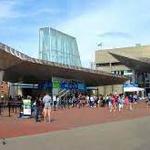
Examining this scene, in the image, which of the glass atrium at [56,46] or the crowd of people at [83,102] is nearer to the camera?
the crowd of people at [83,102]

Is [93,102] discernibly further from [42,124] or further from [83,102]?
[42,124]

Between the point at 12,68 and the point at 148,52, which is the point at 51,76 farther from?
the point at 148,52

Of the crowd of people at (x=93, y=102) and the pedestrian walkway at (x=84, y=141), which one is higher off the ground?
the crowd of people at (x=93, y=102)

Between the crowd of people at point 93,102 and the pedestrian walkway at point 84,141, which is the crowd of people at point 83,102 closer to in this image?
the crowd of people at point 93,102

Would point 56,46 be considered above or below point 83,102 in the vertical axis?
above

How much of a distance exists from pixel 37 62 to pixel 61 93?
26.0ft

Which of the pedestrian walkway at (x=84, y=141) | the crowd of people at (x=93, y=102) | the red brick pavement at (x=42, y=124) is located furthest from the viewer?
the crowd of people at (x=93, y=102)

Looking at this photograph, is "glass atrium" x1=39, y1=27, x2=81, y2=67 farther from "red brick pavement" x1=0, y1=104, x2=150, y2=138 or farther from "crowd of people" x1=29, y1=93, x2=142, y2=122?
"red brick pavement" x1=0, y1=104, x2=150, y2=138

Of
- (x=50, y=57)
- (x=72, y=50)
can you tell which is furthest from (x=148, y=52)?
(x=50, y=57)

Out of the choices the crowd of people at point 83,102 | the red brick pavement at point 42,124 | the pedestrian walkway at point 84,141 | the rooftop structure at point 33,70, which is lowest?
the pedestrian walkway at point 84,141

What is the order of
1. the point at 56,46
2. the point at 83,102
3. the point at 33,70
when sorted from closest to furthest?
the point at 33,70 → the point at 83,102 → the point at 56,46

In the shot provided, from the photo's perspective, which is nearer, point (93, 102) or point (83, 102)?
point (83, 102)

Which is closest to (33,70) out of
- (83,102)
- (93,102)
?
(83,102)

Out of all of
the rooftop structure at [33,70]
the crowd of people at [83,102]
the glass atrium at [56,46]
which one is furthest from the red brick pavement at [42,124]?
the glass atrium at [56,46]
